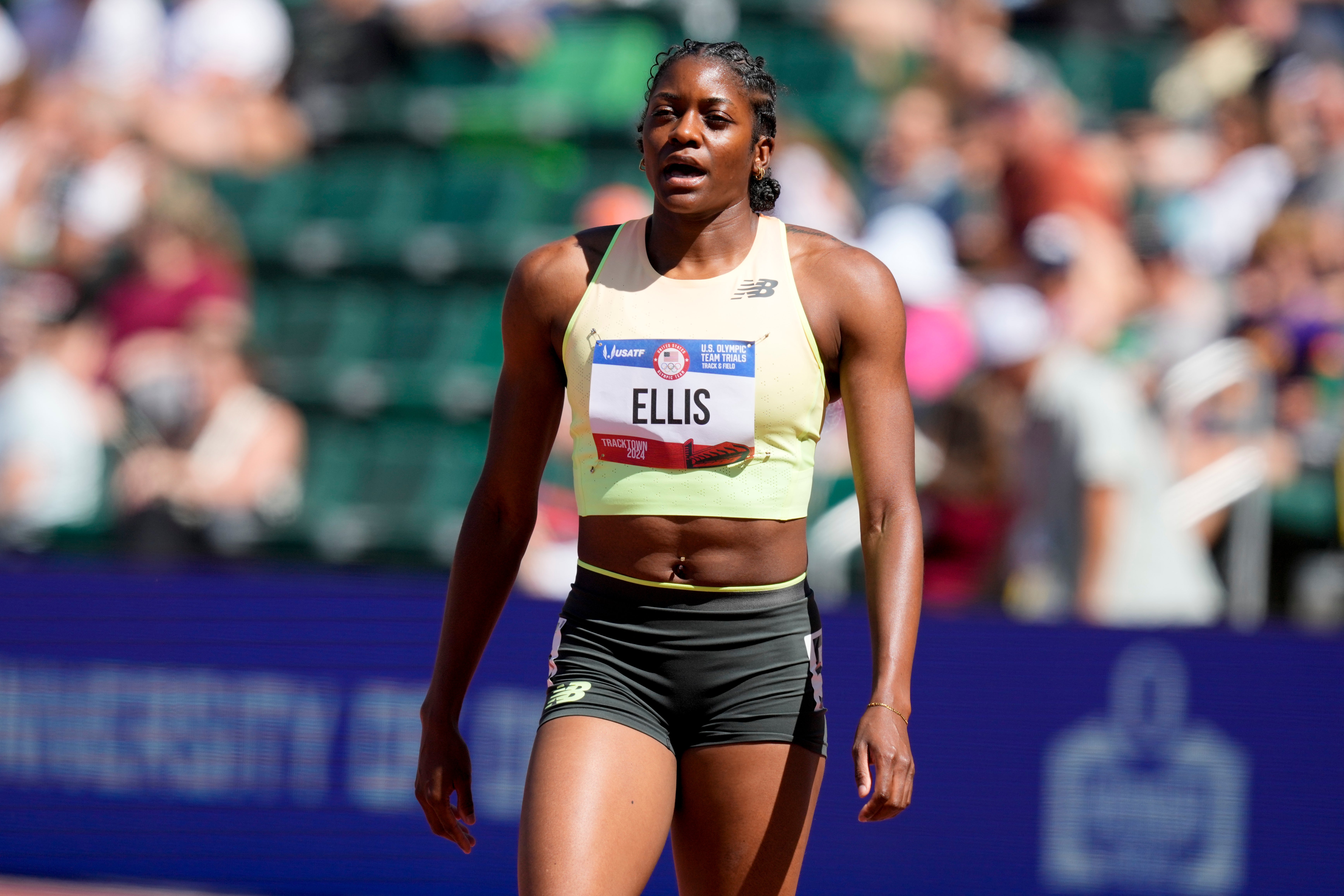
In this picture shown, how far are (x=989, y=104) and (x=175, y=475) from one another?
180 inches

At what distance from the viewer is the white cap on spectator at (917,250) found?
23.8ft

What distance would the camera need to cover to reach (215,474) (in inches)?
290

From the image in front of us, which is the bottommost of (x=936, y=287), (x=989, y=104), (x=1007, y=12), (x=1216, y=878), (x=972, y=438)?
(x=1216, y=878)

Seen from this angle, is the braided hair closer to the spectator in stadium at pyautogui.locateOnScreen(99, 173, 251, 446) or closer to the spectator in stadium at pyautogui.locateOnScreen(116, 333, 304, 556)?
the spectator in stadium at pyautogui.locateOnScreen(116, 333, 304, 556)

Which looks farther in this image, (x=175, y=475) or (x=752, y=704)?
(x=175, y=475)

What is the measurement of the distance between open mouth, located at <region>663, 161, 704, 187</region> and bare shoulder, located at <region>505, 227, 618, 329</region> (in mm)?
218

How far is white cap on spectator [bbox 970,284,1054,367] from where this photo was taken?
6.52 meters

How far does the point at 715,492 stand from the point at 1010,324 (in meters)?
4.16

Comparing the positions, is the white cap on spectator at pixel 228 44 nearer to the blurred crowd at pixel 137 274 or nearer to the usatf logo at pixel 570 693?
the blurred crowd at pixel 137 274

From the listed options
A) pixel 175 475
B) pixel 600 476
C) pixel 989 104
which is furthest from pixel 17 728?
pixel 989 104

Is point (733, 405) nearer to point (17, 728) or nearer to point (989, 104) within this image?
point (17, 728)

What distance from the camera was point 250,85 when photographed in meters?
9.45

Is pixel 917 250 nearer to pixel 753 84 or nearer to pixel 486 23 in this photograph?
pixel 486 23

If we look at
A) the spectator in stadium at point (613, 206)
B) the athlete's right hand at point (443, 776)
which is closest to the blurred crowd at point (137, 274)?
the spectator in stadium at point (613, 206)
